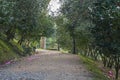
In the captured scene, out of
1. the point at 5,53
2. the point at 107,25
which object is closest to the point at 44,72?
the point at 107,25

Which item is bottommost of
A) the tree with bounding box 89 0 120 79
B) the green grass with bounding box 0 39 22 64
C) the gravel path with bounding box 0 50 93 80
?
the gravel path with bounding box 0 50 93 80

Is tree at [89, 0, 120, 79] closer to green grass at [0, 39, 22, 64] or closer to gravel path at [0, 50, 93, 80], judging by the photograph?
gravel path at [0, 50, 93, 80]

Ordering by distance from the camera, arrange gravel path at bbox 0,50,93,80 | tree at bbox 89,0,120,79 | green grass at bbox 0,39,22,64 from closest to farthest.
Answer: tree at bbox 89,0,120,79 → gravel path at bbox 0,50,93,80 → green grass at bbox 0,39,22,64

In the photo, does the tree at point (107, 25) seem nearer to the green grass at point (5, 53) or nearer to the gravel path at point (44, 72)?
the gravel path at point (44, 72)

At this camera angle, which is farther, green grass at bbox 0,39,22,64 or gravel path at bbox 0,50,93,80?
green grass at bbox 0,39,22,64

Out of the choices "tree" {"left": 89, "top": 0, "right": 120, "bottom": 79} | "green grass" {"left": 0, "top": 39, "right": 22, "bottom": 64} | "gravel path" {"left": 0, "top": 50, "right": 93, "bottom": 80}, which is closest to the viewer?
"tree" {"left": 89, "top": 0, "right": 120, "bottom": 79}

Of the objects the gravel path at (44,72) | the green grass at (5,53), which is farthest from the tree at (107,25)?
the green grass at (5,53)

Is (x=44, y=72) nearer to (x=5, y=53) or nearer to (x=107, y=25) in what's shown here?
(x=107, y=25)

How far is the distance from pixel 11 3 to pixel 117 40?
7498mm

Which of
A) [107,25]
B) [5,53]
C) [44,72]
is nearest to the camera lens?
[107,25]

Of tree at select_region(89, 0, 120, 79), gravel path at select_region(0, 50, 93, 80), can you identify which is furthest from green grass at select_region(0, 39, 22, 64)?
tree at select_region(89, 0, 120, 79)

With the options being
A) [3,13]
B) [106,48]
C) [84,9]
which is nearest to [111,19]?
[106,48]

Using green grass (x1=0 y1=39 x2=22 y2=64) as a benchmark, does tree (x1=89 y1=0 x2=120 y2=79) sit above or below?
above

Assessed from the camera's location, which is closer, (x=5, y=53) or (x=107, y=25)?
(x=107, y=25)
